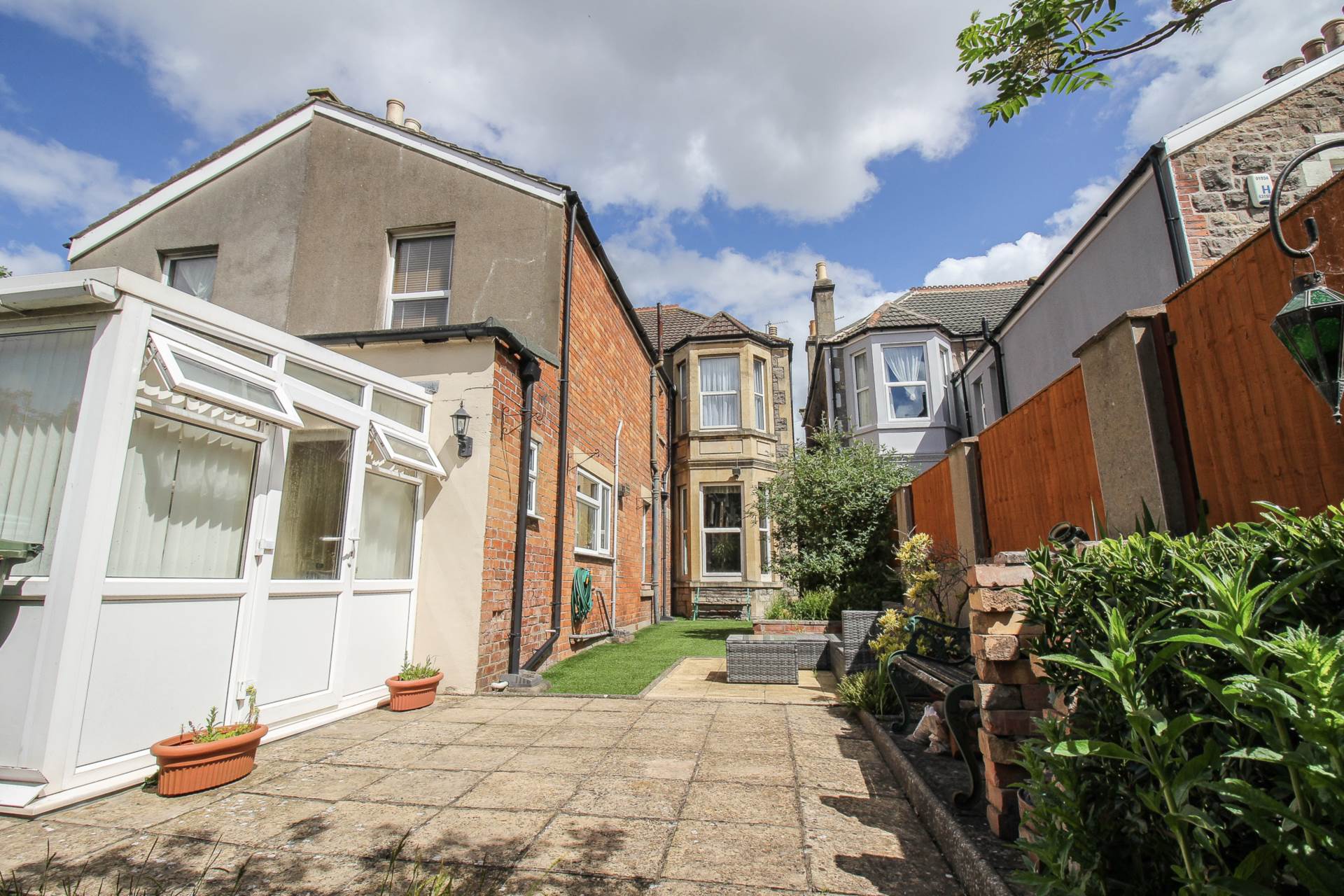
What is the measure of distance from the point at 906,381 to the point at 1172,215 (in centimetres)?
930

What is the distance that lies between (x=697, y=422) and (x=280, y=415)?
45.3ft

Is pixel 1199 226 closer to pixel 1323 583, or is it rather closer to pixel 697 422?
pixel 1323 583

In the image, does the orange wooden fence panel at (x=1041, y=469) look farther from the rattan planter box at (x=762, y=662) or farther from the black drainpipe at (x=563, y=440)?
the black drainpipe at (x=563, y=440)

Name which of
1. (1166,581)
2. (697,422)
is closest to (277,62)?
(1166,581)

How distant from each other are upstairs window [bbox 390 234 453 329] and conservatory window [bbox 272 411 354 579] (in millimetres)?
3472

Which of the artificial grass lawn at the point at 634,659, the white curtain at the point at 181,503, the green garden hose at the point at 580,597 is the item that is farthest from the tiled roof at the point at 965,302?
the white curtain at the point at 181,503

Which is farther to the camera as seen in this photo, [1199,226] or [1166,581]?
[1199,226]

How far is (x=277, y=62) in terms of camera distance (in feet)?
24.3

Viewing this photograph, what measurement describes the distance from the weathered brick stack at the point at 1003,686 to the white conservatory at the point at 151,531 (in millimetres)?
4581

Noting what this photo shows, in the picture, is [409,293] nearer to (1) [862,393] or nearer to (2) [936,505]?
(2) [936,505]

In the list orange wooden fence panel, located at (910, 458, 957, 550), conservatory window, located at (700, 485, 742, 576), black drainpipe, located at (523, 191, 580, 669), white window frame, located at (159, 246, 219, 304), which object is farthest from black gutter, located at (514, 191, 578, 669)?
conservatory window, located at (700, 485, 742, 576)

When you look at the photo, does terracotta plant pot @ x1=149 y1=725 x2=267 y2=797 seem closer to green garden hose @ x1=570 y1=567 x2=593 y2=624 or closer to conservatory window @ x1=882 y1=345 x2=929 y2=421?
green garden hose @ x1=570 y1=567 x2=593 y2=624

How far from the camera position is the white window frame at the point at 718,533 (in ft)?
55.0

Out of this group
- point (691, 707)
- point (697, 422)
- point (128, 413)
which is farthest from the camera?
point (697, 422)
